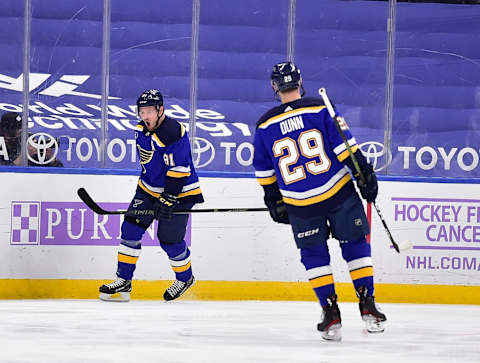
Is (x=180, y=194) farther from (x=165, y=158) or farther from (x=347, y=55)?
(x=347, y=55)

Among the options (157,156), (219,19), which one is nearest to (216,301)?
(157,156)

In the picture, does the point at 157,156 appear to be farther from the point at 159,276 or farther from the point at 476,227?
the point at 476,227

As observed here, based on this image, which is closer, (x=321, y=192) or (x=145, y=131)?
(x=321, y=192)

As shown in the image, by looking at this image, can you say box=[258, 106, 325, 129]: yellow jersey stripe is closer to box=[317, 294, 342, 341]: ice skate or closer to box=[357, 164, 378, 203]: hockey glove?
box=[357, 164, 378, 203]: hockey glove

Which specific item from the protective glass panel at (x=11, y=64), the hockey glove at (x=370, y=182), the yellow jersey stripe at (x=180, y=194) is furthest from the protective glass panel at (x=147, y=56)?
the hockey glove at (x=370, y=182)

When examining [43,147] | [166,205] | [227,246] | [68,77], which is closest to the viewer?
[166,205]

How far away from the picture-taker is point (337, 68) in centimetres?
608

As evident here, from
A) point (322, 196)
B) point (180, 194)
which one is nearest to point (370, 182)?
point (322, 196)

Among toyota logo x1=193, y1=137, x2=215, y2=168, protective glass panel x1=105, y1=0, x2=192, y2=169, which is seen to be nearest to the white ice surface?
toyota logo x1=193, y1=137, x2=215, y2=168

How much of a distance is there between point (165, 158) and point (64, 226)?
2.60 feet

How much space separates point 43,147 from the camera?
550 centimetres

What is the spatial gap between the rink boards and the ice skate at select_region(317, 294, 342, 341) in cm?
176

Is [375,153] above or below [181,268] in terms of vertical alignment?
above

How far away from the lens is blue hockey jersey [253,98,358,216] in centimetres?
370
